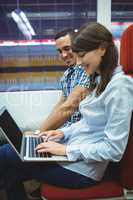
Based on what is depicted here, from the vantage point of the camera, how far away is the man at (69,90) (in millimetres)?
2248

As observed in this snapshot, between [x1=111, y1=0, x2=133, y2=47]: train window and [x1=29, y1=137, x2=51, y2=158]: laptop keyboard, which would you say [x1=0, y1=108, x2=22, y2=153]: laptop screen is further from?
[x1=111, y1=0, x2=133, y2=47]: train window

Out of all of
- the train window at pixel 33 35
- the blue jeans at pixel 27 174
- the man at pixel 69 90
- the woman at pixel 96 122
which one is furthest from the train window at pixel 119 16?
the blue jeans at pixel 27 174

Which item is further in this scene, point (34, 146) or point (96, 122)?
point (34, 146)

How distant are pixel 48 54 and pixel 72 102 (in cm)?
69

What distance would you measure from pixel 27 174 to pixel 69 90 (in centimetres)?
78

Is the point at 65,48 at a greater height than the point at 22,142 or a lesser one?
greater

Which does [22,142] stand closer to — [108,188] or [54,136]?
[54,136]

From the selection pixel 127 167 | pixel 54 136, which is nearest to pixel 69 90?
pixel 54 136

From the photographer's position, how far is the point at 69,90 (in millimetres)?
2426

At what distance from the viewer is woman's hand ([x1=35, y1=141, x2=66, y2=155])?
1635 mm

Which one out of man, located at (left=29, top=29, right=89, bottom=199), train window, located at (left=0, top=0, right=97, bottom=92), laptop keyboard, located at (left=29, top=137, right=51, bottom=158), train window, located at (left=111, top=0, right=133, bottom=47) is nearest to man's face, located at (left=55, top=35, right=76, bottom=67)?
man, located at (left=29, top=29, right=89, bottom=199)

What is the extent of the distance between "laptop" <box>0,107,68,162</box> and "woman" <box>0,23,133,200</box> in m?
0.04

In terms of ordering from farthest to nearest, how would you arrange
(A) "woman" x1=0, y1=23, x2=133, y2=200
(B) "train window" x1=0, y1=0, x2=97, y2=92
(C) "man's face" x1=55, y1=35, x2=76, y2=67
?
1. (B) "train window" x1=0, y1=0, x2=97, y2=92
2. (C) "man's face" x1=55, y1=35, x2=76, y2=67
3. (A) "woman" x1=0, y1=23, x2=133, y2=200

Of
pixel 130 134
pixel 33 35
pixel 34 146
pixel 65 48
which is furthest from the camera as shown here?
pixel 33 35
